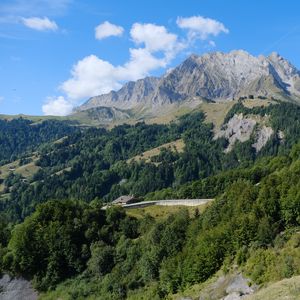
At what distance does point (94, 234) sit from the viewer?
3907 inches

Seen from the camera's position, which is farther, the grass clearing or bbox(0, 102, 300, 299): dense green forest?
the grass clearing

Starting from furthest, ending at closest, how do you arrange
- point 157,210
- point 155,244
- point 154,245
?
point 157,210 → point 155,244 → point 154,245

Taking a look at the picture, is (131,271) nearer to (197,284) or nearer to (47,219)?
(197,284)

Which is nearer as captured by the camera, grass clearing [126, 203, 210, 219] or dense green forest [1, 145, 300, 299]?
dense green forest [1, 145, 300, 299]

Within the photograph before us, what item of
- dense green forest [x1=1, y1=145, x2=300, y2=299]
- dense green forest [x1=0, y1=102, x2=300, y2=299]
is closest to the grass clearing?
dense green forest [x1=0, y1=102, x2=300, y2=299]

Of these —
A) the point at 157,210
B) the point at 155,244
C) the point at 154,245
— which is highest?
the point at 157,210

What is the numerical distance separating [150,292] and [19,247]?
1384 inches

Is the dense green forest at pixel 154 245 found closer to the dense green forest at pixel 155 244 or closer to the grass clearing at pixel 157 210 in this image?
the dense green forest at pixel 155 244

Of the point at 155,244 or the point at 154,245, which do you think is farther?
the point at 155,244

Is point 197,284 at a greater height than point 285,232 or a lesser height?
lesser

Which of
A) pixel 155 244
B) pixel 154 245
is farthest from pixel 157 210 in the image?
pixel 154 245

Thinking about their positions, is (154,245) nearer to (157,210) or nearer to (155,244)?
(155,244)

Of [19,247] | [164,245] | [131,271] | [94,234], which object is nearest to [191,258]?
[164,245]

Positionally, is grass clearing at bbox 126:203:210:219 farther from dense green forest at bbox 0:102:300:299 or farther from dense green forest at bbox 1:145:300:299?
dense green forest at bbox 1:145:300:299
